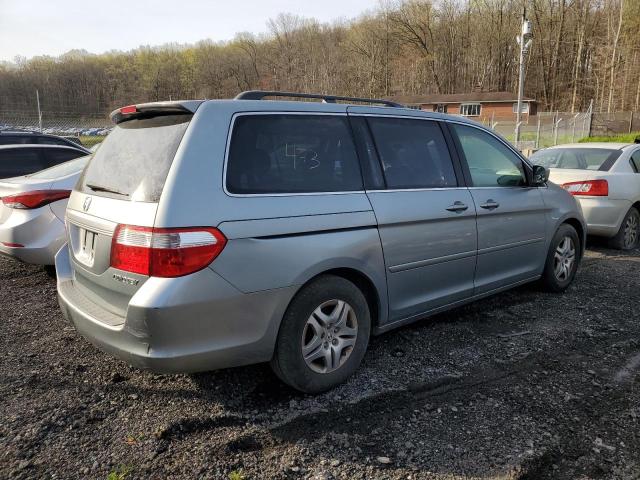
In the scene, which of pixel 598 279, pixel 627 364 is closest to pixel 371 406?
pixel 627 364

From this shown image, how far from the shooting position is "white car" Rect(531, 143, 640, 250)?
272 inches

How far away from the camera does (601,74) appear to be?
5322 cm

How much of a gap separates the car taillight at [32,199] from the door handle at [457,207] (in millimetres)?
3812

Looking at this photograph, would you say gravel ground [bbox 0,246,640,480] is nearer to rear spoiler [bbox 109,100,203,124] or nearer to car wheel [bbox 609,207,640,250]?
rear spoiler [bbox 109,100,203,124]

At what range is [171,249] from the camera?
8.02 feet

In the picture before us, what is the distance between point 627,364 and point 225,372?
2.87 meters

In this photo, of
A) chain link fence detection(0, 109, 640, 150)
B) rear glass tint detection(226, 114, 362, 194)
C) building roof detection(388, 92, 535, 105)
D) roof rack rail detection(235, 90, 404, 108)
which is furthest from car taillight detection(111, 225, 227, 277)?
building roof detection(388, 92, 535, 105)

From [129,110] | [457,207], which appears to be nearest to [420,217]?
[457,207]

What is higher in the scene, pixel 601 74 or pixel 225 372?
pixel 601 74

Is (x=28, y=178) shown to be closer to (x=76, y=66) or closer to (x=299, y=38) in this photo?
(x=76, y=66)

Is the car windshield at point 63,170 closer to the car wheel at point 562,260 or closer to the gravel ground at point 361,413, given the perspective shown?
the gravel ground at point 361,413

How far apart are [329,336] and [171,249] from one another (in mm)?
1161

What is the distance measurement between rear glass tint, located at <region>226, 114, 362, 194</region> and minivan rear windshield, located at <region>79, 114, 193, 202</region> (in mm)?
339

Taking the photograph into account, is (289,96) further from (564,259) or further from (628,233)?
(628,233)
